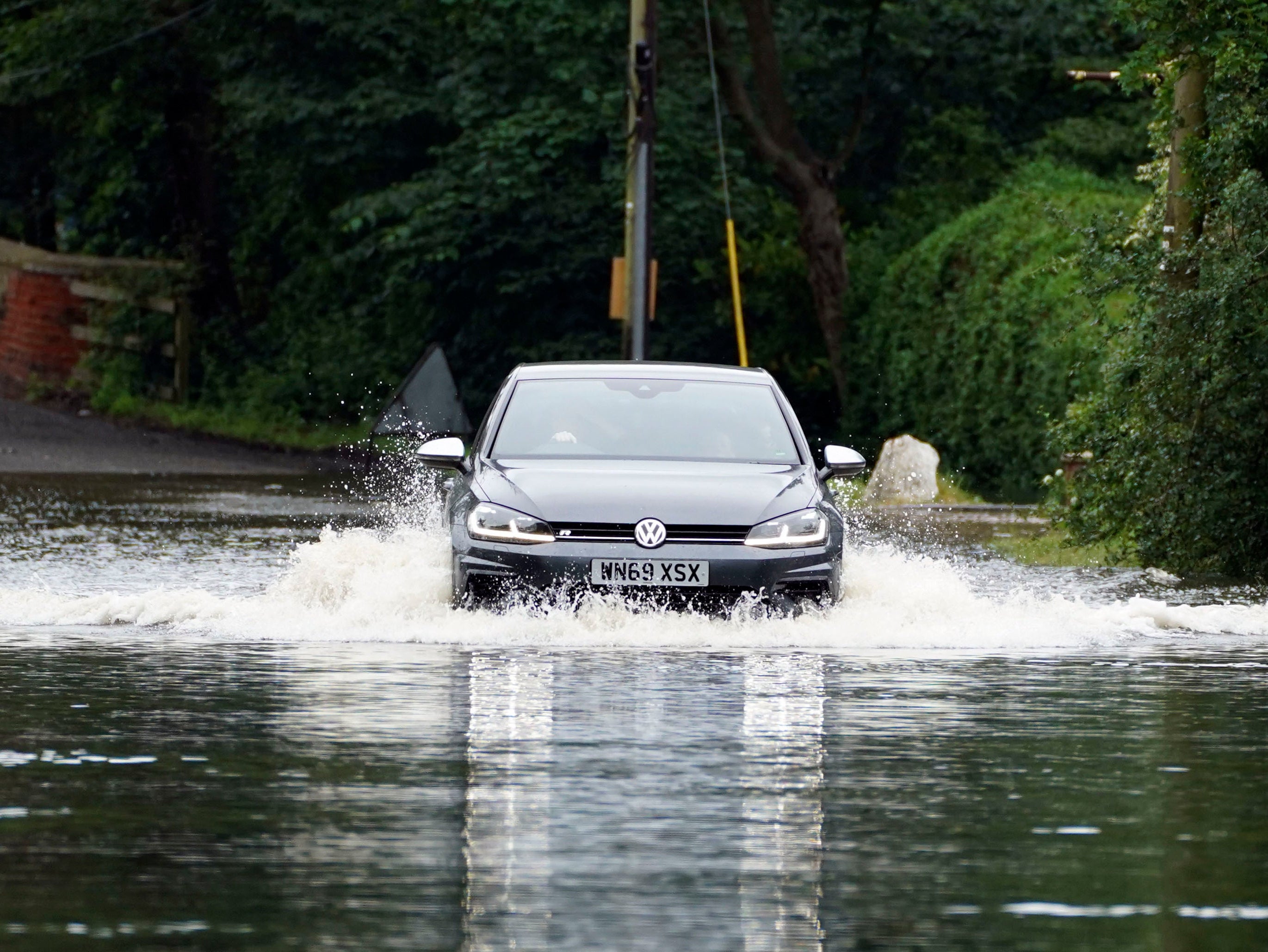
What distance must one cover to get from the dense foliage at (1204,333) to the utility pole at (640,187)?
927cm

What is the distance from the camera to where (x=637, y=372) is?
14742 mm

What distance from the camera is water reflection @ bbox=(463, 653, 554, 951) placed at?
6.30 metres

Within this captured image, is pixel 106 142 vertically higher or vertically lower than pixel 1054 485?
higher

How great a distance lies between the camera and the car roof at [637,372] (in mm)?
14680

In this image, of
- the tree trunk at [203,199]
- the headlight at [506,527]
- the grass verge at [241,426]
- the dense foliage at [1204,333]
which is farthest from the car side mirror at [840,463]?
the tree trunk at [203,199]

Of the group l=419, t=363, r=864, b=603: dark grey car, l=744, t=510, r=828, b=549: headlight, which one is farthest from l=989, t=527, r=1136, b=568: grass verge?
l=744, t=510, r=828, b=549: headlight

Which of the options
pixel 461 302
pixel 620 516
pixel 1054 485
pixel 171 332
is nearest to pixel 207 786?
pixel 620 516

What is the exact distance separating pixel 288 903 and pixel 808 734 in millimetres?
3439

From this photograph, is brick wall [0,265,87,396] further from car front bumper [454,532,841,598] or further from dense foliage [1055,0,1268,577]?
car front bumper [454,532,841,598]

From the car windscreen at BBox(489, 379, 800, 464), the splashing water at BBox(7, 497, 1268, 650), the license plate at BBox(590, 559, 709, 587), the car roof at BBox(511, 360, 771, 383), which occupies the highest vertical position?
the car roof at BBox(511, 360, 771, 383)

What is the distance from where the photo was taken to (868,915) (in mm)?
6379

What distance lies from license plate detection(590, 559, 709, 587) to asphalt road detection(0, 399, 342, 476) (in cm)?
1888

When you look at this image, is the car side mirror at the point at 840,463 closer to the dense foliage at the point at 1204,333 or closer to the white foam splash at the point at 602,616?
Answer: the white foam splash at the point at 602,616

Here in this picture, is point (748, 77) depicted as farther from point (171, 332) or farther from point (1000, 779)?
point (1000, 779)
